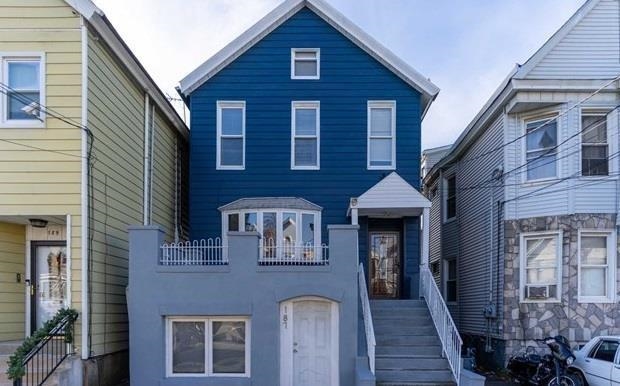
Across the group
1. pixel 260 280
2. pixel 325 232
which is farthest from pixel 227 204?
pixel 260 280

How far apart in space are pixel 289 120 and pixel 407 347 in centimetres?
668

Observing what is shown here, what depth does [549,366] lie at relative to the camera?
404 inches

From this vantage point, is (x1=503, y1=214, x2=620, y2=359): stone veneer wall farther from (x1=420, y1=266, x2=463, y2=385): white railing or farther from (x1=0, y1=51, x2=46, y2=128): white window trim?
(x1=0, y1=51, x2=46, y2=128): white window trim

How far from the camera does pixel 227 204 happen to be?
1348 centimetres

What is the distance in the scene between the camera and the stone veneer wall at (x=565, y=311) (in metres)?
11.5

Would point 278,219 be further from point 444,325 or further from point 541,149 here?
point 541,149

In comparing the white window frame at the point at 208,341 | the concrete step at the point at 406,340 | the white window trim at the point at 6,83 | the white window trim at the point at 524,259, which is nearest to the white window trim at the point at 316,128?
the white window frame at the point at 208,341

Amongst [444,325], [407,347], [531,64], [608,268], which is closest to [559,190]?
[608,268]

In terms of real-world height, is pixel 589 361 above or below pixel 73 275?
below

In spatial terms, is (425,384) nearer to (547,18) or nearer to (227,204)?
(227,204)

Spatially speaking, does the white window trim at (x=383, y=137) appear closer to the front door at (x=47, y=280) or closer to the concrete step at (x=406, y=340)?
the concrete step at (x=406, y=340)

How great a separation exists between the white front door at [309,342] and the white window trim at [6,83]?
5872mm

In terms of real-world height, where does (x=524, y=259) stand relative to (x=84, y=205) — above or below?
below

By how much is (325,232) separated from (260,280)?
3.67 meters
